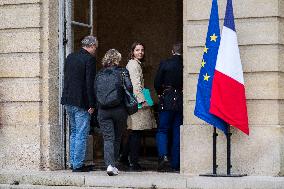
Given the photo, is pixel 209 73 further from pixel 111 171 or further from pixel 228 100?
pixel 111 171

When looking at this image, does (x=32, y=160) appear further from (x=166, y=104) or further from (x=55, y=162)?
(x=166, y=104)

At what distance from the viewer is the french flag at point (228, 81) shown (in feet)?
30.9

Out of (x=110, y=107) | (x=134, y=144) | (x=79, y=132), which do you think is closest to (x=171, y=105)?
(x=134, y=144)

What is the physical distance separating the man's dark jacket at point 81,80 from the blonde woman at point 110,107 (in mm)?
230

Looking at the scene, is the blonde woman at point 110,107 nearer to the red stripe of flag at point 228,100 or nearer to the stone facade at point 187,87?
Result: the stone facade at point 187,87

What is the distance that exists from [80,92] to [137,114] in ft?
3.04

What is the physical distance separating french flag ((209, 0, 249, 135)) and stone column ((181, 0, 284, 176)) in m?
0.29

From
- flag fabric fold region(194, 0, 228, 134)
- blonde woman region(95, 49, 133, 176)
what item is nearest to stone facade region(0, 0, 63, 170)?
blonde woman region(95, 49, 133, 176)

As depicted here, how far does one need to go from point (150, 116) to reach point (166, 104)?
16.8 inches

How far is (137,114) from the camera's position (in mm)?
10750

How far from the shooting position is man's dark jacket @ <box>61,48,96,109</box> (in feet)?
34.3

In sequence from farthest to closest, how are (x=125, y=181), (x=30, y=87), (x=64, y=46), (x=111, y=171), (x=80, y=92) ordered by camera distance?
1. (x=64, y=46)
2. (x=30, y=87)
3. (x=80, y=92)
4. (x=111, y=171)
5. (x=125, y=181)

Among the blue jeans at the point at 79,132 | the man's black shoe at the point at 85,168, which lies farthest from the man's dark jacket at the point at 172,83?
the man's black shoe at the point at 85,168

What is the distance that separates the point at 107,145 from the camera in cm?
1014
